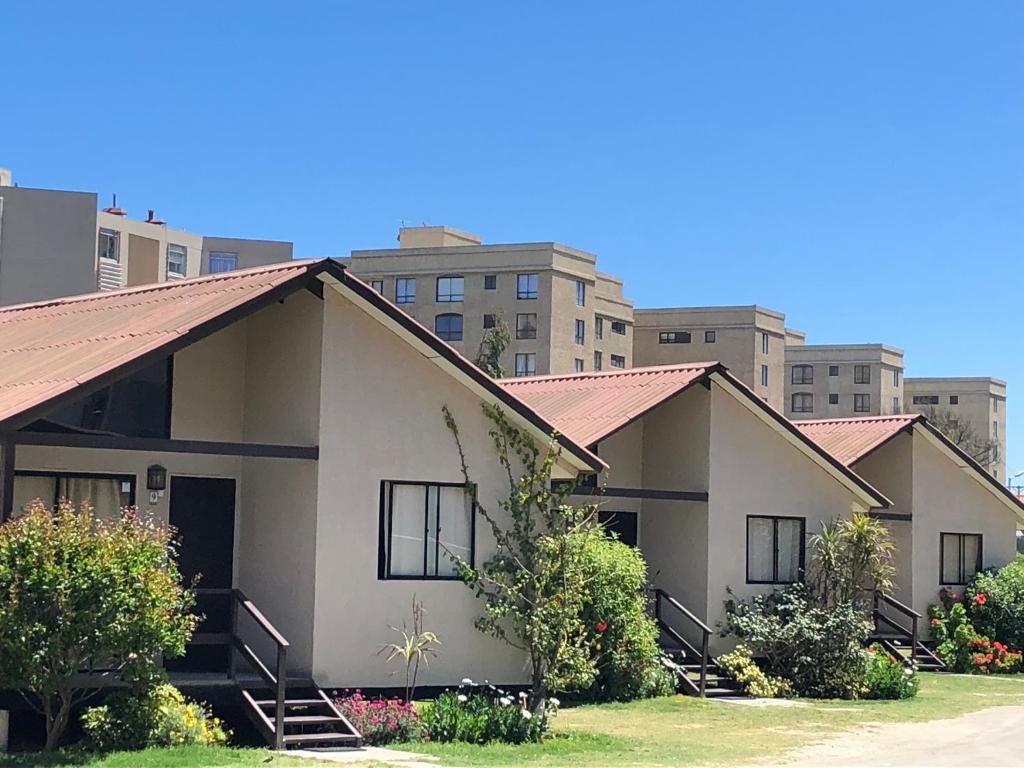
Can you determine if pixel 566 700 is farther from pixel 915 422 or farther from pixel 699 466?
pixel 915 422

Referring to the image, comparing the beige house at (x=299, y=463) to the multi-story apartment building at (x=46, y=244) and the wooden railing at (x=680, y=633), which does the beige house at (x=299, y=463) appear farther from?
the multi-story apartment building at (x=46, y=244)

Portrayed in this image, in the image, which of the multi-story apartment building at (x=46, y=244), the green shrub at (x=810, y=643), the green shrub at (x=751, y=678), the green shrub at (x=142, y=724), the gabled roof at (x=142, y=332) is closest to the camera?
the green shrub at (x=142, y=724)

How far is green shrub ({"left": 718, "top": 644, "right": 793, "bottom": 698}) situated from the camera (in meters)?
26.1

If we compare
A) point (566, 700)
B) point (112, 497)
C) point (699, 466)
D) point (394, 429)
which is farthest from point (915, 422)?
point (112, 497)

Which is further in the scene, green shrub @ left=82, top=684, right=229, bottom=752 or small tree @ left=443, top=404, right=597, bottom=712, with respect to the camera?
small tree @ left=443, top=404, right=597, bottom=712

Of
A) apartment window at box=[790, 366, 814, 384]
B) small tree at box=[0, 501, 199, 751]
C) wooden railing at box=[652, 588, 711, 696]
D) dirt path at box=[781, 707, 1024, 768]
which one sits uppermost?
apartment window at box=[790, 366, 814, 384]

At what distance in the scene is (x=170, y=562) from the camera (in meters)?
17.1

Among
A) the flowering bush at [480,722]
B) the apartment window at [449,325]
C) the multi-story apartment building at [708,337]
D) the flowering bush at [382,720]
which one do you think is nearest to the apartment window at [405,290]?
the apartment window at [449,325]

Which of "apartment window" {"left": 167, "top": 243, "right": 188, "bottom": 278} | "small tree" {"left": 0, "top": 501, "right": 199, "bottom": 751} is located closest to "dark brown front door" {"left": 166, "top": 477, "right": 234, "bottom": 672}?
"small tree" {"left": 0, "top": 501, "right": 199, "bottom": 751}

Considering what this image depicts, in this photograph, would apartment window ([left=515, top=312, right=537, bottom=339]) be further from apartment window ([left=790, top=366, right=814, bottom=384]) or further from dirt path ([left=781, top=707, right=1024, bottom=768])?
dirt path ([left=781, top=707, right=1024, bottom=768])

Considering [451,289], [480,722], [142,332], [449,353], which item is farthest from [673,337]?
[142,332]

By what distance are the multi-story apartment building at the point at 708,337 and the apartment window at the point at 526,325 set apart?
19908 mm

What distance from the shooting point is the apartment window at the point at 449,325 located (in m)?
90.5

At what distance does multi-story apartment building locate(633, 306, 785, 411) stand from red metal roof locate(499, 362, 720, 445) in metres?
78.5
